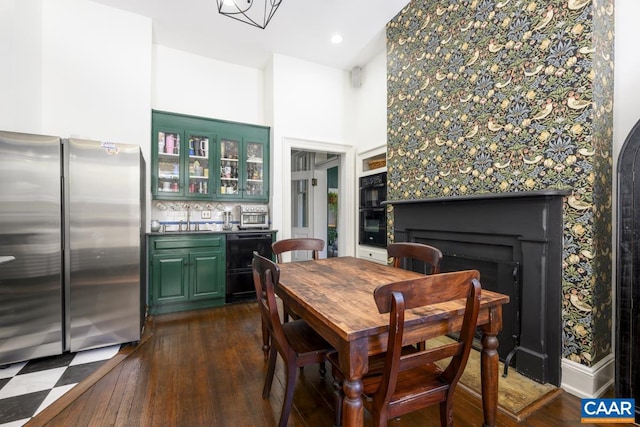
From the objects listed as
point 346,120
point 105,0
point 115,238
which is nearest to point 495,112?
point 346,120

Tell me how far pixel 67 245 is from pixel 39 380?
0.96 metres

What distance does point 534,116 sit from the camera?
201 centimetres

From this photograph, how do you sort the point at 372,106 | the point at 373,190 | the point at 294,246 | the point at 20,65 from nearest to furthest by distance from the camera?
the point at 294,246
the point at 20,65
the point at 373,190
the point at 372,106

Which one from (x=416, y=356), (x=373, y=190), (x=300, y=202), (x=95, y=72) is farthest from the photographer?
(x=300, y=202)

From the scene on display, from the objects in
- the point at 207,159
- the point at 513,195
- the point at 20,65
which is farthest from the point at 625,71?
the point at 20,65

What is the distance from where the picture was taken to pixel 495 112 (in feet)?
7.45

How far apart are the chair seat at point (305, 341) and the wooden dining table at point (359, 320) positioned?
0.78 feet

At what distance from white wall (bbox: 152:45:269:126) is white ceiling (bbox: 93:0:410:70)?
0.47ft

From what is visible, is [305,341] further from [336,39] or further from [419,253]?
[336,39]

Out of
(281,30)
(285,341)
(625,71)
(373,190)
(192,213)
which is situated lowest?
(285,341)

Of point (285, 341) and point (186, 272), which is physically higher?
point (285, 341)

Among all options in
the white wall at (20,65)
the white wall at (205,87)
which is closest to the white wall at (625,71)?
the white wall at (205,87)

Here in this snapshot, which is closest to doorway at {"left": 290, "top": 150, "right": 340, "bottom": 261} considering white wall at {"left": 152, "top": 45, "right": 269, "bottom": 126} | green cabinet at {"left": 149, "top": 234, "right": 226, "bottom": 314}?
white wall at {"left": 152, "top": 45, "right": 269, "bottom": 126}

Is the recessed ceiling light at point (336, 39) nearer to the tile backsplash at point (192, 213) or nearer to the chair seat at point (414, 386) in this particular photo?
the tile backsplash at point (192, 213)
